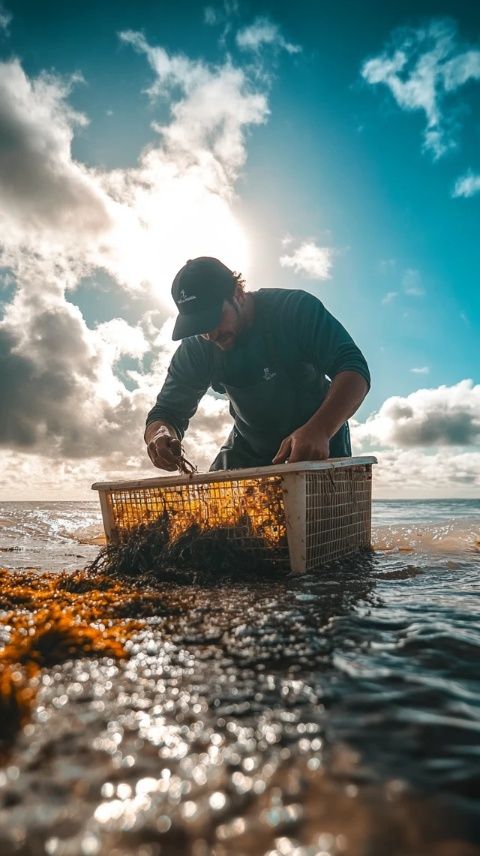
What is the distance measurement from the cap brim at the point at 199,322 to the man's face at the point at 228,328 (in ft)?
0.24

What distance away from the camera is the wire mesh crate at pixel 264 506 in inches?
114

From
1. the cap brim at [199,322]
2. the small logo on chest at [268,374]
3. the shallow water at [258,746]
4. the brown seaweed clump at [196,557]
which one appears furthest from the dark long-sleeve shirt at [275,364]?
the shallow water at [258,746]

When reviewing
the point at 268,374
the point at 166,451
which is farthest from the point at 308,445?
the point at 268,374

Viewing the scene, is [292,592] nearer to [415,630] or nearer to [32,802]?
[415,630]

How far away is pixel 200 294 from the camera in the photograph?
405cm

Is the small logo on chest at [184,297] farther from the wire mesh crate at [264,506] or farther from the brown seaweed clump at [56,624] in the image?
the brown seaweed clump at [56,624]

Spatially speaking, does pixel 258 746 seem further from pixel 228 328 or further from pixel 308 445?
pixel 228 328

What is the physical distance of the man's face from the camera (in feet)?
13.7

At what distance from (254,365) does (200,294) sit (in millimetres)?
786

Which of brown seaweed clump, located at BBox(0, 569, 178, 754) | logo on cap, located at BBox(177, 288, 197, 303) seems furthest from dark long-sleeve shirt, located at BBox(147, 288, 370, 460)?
brown seaweed clump, located at BBox(0, 569, 178, 754)

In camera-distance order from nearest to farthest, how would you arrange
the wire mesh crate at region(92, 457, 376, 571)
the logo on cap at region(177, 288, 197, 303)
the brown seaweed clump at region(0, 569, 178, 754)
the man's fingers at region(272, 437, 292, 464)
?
1. the brown seaweed clump at region(0, 569, 178, 754)
2. the wire mesh crate at region(92, 457, 376, 571)
3. the man's fingers at region(272, 437, 292, 464)
4. the logo on cap at region(177, 288, 197, 303)

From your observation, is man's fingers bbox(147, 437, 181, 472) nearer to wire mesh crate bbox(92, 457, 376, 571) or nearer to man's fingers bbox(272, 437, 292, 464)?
wire mesh crate bbox(92, 457, 376, 571)

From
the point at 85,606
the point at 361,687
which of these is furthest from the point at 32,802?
the point at 85,606

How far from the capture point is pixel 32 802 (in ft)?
2.63
